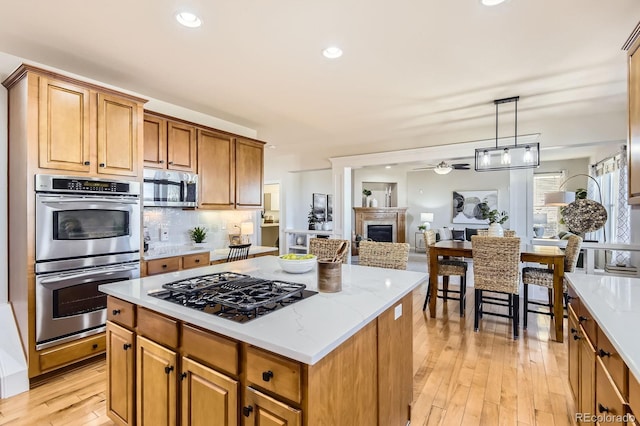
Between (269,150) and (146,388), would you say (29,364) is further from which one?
(269,150)

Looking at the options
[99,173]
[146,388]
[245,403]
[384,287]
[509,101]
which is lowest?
[146,388]

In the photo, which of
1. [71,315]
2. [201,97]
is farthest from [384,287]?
[201,97]

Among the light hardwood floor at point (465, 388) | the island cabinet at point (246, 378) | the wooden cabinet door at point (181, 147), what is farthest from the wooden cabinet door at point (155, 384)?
the wooden cabinet door at point (181, 147)

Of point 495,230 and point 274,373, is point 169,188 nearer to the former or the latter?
point 274,373

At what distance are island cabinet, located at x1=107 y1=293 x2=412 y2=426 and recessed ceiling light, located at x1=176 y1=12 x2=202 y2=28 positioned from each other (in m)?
1.82

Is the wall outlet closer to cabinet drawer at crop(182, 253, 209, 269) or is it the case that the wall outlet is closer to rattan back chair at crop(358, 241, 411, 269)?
cabinet drawer at crop(182, 253, 209, 269)

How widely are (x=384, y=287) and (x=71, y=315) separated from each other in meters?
2.51

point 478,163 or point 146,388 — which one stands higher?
point 478,163

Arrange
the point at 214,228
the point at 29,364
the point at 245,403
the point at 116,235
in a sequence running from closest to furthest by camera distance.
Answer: the point at 245,403
the point at 29,364
the point at 116,235
the point at 214,228

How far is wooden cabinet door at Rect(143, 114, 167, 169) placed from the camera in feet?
10.9

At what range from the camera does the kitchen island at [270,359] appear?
3.58ft

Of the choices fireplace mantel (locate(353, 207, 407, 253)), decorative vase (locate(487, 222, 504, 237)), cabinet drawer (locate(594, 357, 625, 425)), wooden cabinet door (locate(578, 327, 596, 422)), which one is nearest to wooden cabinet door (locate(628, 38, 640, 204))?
wooden cabinet door (locate(578, 327, 596, 422))

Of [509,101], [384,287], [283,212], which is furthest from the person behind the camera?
[283,212]

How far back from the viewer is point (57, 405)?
2.20 metres
